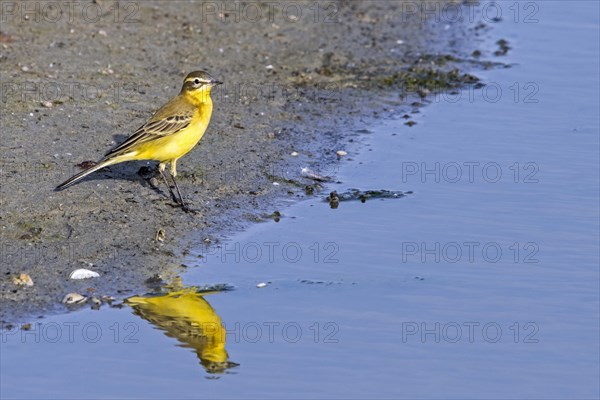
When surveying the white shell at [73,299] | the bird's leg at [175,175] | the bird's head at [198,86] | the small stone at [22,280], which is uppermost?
the bird's head at [198,86]

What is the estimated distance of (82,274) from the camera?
9.39 m

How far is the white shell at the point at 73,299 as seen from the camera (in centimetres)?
897

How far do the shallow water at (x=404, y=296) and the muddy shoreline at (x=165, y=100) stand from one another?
0.48 meters

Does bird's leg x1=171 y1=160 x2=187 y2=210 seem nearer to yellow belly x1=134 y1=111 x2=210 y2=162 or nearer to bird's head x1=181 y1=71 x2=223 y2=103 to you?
yellow belly x1=134 y1=111 x2=210 y2=162

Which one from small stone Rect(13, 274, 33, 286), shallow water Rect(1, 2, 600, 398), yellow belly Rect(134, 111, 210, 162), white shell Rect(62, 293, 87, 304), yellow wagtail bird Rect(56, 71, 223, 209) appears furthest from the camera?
yellow belly Rect(134, 111, 210, 162)

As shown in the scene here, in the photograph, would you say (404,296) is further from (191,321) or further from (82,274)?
(82,274)

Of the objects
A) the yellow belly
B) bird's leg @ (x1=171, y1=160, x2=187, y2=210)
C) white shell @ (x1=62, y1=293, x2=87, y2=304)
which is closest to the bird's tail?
the yellow belly

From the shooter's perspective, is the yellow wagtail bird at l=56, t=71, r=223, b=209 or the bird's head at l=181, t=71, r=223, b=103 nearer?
the yellow wagtail bird at l=56, t=71, r=223, b=209

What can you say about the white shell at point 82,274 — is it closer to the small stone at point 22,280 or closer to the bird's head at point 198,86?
the small stone at point 22,280

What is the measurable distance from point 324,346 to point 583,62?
27.3 feet

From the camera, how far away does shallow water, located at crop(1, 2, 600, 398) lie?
7922mm

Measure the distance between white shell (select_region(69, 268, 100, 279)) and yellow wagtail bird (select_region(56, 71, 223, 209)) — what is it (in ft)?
5.03

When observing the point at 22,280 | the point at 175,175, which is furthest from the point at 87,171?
the point at 22,280

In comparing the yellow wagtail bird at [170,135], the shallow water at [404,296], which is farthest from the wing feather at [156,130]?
the shallow water at [404,296]
